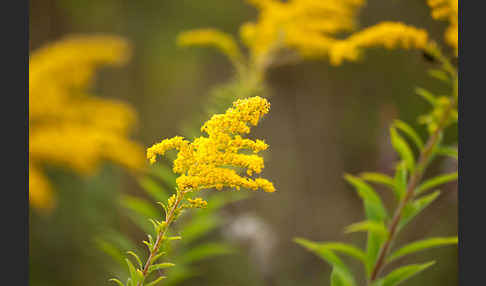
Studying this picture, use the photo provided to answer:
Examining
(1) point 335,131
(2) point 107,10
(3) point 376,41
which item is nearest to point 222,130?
(3) point 376,41

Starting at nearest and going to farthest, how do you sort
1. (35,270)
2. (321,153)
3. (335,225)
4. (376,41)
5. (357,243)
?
(376,41) < (35,270) < (357,243) < (335,225) < (321,153)

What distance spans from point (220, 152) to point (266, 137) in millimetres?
2008

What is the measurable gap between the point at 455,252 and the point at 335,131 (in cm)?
101

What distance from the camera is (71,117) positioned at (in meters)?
2.19

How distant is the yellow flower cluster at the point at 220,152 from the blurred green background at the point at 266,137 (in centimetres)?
114

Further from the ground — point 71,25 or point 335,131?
point 71,25

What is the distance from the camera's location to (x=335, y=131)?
281 cm

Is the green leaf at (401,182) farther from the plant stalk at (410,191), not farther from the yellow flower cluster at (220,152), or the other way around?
the yellow flower cluster at (220,152)

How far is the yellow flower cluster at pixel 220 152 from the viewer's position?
2.38 feet

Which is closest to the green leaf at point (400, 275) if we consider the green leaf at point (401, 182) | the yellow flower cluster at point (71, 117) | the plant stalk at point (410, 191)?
the plant stalk at point (410, 191)

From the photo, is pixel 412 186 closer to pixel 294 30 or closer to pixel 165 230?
pixel 165 230

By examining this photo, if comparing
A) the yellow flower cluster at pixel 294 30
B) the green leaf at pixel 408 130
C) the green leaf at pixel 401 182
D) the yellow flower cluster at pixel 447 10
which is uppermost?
the yellow flower cluster at pixel 294 30

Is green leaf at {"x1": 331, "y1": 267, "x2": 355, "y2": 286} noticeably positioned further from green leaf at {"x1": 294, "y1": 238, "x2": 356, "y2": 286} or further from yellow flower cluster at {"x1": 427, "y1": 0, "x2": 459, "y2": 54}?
yellow flower cluster at {"x1": 427, "y1": 0, "x2": 459, "y2": 54}

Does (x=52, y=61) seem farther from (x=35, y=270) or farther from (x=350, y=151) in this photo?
(x=350, y=151)
